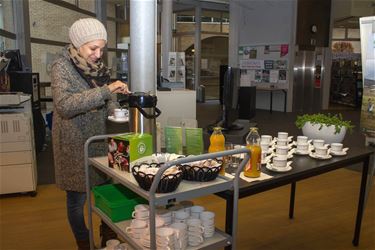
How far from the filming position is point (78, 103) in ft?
5.65

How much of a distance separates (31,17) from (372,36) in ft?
16.4

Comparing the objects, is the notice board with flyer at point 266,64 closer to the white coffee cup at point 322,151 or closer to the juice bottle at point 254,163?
the white coffee cup at point 322,151

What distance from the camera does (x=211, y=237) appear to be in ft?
4.92

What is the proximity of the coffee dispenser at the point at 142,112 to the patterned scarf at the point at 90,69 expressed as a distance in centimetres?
35

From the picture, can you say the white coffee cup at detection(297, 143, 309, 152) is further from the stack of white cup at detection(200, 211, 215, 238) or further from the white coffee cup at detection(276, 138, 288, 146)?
the stack of white cup at detection(200, 211, 215, 238)

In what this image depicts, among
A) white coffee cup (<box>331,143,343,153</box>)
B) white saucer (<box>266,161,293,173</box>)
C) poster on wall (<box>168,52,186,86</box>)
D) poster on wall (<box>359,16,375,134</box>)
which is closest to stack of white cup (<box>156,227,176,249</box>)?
white saucer (<box>266,161,293,173</box>)

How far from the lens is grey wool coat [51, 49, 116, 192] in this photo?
5.91 feet

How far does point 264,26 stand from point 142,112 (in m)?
8.86

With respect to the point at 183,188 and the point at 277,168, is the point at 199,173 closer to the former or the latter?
the point at 183,188

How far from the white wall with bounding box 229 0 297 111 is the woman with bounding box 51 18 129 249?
803cm

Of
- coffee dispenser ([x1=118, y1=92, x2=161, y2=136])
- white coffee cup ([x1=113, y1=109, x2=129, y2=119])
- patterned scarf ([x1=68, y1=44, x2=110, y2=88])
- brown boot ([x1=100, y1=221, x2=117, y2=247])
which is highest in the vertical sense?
patterned scarf ([x1=68, y1=44, x2=110, y2=88])

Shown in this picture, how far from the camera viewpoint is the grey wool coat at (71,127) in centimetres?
180

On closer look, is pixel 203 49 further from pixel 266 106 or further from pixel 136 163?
pixel 136 163

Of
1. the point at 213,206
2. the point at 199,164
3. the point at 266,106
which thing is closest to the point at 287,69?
the point at 266,106
